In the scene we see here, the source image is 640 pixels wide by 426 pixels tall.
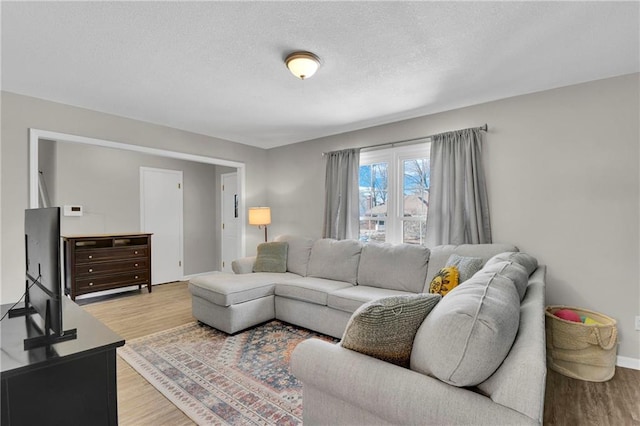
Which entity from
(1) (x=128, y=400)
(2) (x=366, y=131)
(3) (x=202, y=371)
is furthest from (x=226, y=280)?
(2) (x=366, y=131)

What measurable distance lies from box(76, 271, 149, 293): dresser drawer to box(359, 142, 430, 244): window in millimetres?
3606

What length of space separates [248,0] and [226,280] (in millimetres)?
2659

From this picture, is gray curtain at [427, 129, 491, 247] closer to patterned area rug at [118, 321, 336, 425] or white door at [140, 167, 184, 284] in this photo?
patterned area rug at [118, 321, 336, 425]

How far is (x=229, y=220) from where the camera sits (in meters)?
6.18

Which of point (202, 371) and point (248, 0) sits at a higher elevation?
point (248, 0)

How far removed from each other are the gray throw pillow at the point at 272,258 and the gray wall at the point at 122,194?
257 cm

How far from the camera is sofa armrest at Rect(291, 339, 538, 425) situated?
3.09 feet

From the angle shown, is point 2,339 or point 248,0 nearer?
point 2,339

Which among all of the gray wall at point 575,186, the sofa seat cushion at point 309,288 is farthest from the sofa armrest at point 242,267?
the gray wall at point 575,186

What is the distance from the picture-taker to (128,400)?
2.06 metres

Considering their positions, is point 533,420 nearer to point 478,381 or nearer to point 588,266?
point 478,381

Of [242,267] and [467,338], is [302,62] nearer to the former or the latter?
[467,338]

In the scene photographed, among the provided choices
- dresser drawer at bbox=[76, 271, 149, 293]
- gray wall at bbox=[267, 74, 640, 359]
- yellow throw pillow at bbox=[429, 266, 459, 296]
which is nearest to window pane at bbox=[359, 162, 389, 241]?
gray wall at bbox=[267, 74, 640, 359]

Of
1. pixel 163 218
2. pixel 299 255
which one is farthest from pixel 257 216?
pixel 163 218
